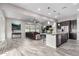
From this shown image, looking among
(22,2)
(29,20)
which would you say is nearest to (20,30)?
(29,20)

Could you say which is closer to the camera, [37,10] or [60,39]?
[37,10]

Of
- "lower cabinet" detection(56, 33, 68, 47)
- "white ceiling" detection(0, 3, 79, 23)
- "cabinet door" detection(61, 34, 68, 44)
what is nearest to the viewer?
"white ceiling" detection(0, 3, 79, 23)

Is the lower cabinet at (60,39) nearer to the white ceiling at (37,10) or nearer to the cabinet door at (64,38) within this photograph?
the cabinet door at (64,38)

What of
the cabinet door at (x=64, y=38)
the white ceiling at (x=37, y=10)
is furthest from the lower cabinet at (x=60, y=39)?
the white ceiling at (x=37, y=10)

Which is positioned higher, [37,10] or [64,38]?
[37,10]

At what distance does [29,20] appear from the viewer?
157 inches

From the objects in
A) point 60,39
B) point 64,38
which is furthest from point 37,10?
point 64,38

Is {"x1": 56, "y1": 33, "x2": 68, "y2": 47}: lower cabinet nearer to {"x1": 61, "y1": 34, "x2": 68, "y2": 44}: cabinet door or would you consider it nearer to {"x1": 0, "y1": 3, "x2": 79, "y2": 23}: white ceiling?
{"x1": 61, "y1": 34, "x2": 68, "y2": 44}: cabinet door

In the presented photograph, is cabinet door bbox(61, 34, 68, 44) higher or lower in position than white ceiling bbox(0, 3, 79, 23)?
lower

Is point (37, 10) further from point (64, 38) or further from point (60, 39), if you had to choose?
point (64, 38)

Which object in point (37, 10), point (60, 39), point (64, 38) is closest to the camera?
point (37, 10)

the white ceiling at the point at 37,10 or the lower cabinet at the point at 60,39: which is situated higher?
the white ceiling at the point at 37,10

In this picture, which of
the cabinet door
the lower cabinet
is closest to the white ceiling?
the lower cabinet

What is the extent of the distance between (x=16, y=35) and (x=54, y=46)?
2357 mm
